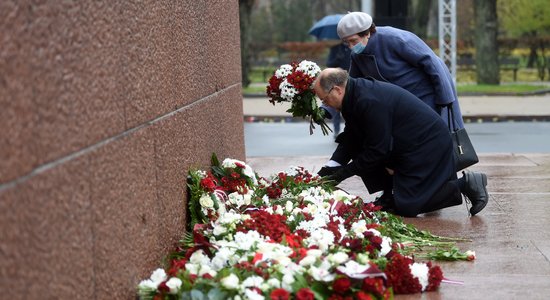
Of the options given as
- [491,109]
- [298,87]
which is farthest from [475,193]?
[491,109]

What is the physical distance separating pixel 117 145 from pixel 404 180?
336cm

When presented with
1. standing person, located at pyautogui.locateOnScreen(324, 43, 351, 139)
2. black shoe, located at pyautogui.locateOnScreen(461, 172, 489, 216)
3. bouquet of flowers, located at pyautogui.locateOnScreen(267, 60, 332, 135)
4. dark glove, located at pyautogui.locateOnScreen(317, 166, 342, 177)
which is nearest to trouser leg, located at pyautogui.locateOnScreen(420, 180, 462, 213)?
black shoe, located at pyautogui.locateOnScreen(461, 172, 489, 216)

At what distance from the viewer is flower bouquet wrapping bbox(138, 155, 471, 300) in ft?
13.5

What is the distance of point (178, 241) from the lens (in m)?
5.22

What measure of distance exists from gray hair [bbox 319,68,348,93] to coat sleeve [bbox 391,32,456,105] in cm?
112

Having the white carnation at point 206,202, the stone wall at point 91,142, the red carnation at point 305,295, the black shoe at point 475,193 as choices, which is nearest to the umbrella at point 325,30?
the black shoe at point 475,193

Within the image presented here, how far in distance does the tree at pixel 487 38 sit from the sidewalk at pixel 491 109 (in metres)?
3.79

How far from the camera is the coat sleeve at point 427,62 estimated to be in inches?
294

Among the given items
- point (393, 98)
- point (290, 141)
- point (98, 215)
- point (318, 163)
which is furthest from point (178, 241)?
point (290, 141)

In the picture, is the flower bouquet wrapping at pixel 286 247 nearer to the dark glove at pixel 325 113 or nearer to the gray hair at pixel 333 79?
the gray hair at pixel 333 79

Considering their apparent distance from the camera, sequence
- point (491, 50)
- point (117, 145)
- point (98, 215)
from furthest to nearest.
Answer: point (491, 50)
point (117, 145)
point (98, 215)

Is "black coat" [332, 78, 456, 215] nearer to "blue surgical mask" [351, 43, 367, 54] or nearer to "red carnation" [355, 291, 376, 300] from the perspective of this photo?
"blue surgical mask" [351, 43, 367, 54]

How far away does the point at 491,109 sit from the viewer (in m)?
21.4

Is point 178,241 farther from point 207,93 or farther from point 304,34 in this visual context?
point 304,34
